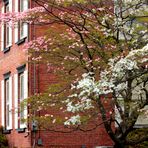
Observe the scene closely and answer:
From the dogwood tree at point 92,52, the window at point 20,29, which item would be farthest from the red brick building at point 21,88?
the dogwood tree at point 92,52

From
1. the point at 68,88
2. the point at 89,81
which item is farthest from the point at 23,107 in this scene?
the point at 89,81

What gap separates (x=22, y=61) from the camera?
23500mm

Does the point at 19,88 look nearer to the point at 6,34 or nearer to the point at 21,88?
the point at 21,88

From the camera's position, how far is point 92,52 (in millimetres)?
16266

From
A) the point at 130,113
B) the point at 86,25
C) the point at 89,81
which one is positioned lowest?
the point at 130,113

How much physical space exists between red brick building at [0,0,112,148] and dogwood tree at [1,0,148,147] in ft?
11.0

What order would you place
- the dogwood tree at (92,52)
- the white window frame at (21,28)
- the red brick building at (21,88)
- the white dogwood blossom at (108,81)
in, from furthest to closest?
the white window frame at (21,28) < the red brick building at (21,88) < the dogwood tree at (92,52) < the white dogwood blossom at (108,81)

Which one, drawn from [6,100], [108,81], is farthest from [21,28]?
[108,81]

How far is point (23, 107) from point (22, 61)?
6440 mm

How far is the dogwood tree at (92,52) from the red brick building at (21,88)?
3.36 metres

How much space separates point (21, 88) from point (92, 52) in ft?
28.3

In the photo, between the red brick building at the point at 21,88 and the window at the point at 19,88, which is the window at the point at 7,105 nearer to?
the red brick building at the point at 21,88

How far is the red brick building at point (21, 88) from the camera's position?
2236cm

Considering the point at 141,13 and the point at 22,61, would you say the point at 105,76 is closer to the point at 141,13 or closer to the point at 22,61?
the point at 141,13
